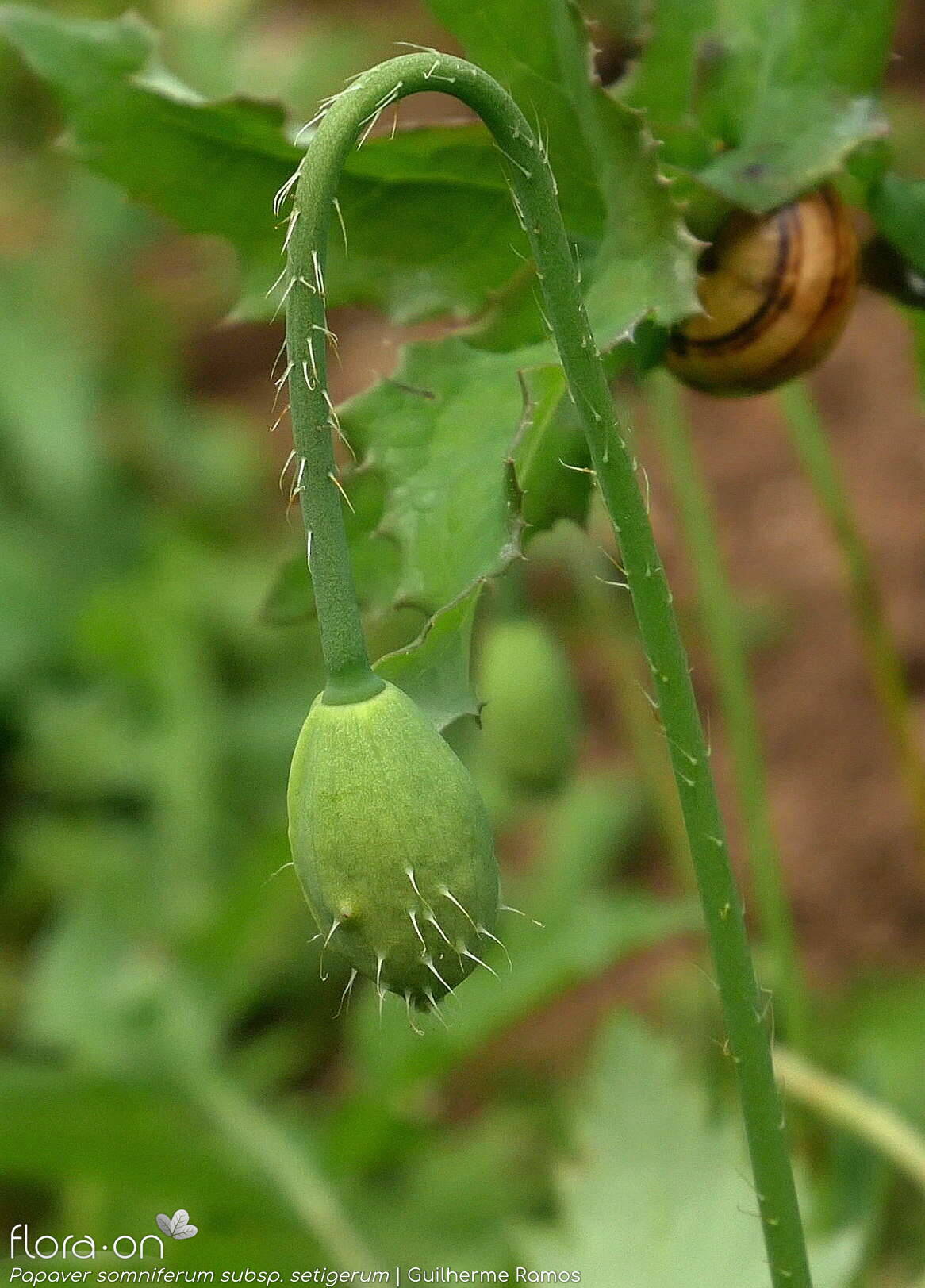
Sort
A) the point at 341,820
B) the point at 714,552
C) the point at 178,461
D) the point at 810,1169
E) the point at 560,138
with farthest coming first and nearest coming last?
the point at 178,461
the point at 810,1169
the point at 714,552
the point at 560,138
the point at 341,820

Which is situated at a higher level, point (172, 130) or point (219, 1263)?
point (172, 130)

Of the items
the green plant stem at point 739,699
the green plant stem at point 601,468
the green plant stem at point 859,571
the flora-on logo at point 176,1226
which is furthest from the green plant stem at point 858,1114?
the green plant stem at point 601,468

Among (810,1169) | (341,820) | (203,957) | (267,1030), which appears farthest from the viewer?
(267,1030)

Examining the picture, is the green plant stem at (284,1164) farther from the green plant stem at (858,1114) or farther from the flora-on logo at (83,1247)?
the green plant stem at (858,1114)

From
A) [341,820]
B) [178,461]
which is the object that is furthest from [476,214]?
[178,461]

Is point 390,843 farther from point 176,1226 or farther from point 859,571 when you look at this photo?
point 859,571

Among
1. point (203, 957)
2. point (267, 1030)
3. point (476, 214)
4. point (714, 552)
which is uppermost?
point (476, 214)

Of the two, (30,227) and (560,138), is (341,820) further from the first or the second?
(30,227)
